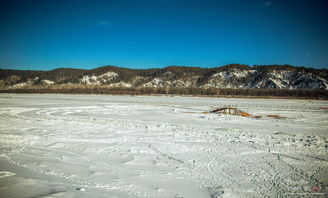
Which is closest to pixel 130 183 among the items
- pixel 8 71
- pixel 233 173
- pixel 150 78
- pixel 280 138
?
pixel 233 173

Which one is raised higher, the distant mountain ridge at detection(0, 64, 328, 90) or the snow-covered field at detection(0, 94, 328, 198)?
the distant mountain ridge at detection(0, 64, 328, 90)

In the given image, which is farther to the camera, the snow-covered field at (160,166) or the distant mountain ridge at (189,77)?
the distant mountain ridge at (189,77)

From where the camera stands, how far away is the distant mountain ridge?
9373 cm

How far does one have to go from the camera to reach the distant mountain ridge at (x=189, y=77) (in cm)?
9373

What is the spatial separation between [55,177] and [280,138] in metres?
11.0

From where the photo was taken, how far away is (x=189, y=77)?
123m

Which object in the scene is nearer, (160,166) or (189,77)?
(160,166)

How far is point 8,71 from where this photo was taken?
474ft

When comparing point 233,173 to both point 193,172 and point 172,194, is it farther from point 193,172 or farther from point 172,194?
point 172,194

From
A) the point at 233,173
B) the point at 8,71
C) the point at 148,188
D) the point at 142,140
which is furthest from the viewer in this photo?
the point at 8,71

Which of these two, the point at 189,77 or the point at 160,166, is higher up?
the point at 189,77

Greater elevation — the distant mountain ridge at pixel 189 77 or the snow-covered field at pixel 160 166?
the distant mountain ridge at pixel 189 77

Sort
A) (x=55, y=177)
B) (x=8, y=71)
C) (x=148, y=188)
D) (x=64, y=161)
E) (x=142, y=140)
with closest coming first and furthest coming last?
(x=148, y=188)
(x=55, y=177)
(x=64, y=161)
(x=142, y=140)
(x=8, y=71)

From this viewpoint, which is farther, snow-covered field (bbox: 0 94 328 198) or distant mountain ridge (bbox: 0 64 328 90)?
distant mountain ridge (bbox: 0 64 328 90)
